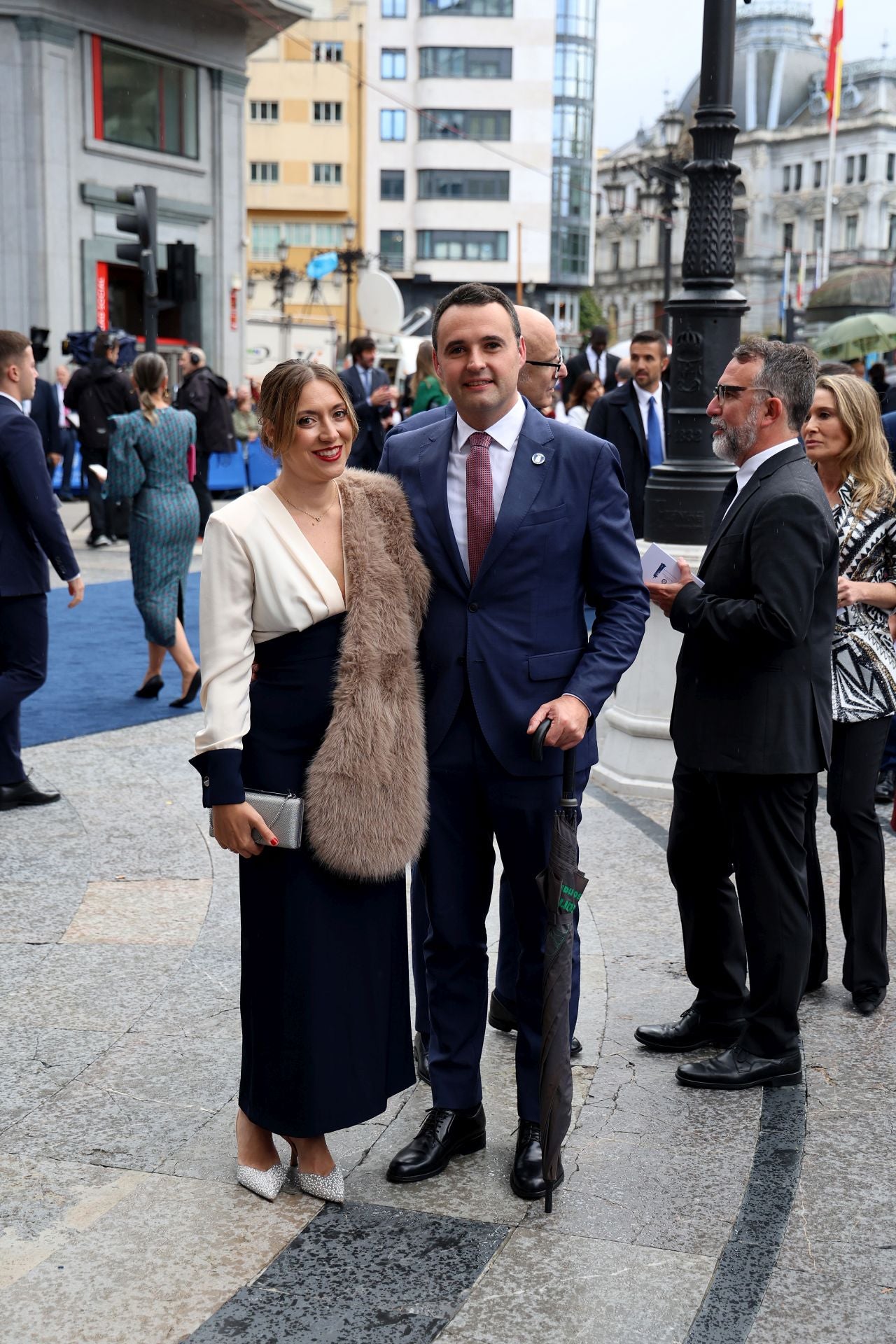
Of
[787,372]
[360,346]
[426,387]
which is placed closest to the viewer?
[787,372]

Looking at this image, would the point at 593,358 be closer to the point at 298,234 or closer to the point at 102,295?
the point at 102,295

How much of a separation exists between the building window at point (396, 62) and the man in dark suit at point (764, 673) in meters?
70.1

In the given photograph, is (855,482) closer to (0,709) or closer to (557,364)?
(557,364)

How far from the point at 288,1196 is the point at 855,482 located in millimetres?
2883

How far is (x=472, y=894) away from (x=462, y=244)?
6765 centimetres

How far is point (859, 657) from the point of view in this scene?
15.4 feet

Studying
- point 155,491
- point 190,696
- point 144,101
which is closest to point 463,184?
point 144,101

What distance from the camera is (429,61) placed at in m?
67.8

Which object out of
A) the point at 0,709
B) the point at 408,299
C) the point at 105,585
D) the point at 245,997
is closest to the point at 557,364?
the point at 245,997

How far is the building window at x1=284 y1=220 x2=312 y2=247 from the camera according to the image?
67.1 metres

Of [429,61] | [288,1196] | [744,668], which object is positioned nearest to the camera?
[288,1196]

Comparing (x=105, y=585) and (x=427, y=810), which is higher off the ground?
(x=427, y=810)

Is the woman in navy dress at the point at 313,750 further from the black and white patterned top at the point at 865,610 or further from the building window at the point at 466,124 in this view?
the building window at the point at 466,124

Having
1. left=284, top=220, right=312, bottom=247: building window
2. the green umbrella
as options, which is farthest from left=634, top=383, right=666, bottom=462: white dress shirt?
left=284, top=220, right=312, bottom=247: building window
